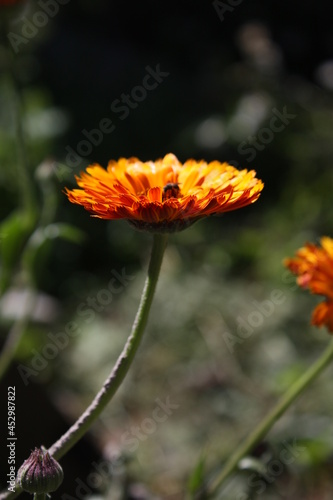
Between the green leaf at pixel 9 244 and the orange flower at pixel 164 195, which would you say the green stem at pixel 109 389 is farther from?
the green leaf at pixel 9 244

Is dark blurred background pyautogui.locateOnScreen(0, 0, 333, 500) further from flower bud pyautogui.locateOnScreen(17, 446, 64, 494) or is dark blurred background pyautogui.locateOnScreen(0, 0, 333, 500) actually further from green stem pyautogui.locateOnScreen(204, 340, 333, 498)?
flower bud pyautogui.locateOnScreen(17, 446, 64, 494)

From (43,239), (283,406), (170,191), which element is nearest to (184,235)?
(43,239)

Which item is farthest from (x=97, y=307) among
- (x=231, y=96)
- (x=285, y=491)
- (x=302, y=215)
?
(x=231, y=96)

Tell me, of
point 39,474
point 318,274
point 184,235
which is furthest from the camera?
point 184,235

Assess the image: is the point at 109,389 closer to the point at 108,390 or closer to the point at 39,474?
the point at 108,390

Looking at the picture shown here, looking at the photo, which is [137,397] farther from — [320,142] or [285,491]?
[320,142]

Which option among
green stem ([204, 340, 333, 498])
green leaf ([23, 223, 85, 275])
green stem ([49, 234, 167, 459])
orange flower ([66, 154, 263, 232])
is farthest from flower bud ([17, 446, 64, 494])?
green leaf ([23, 223, 85, 275])
